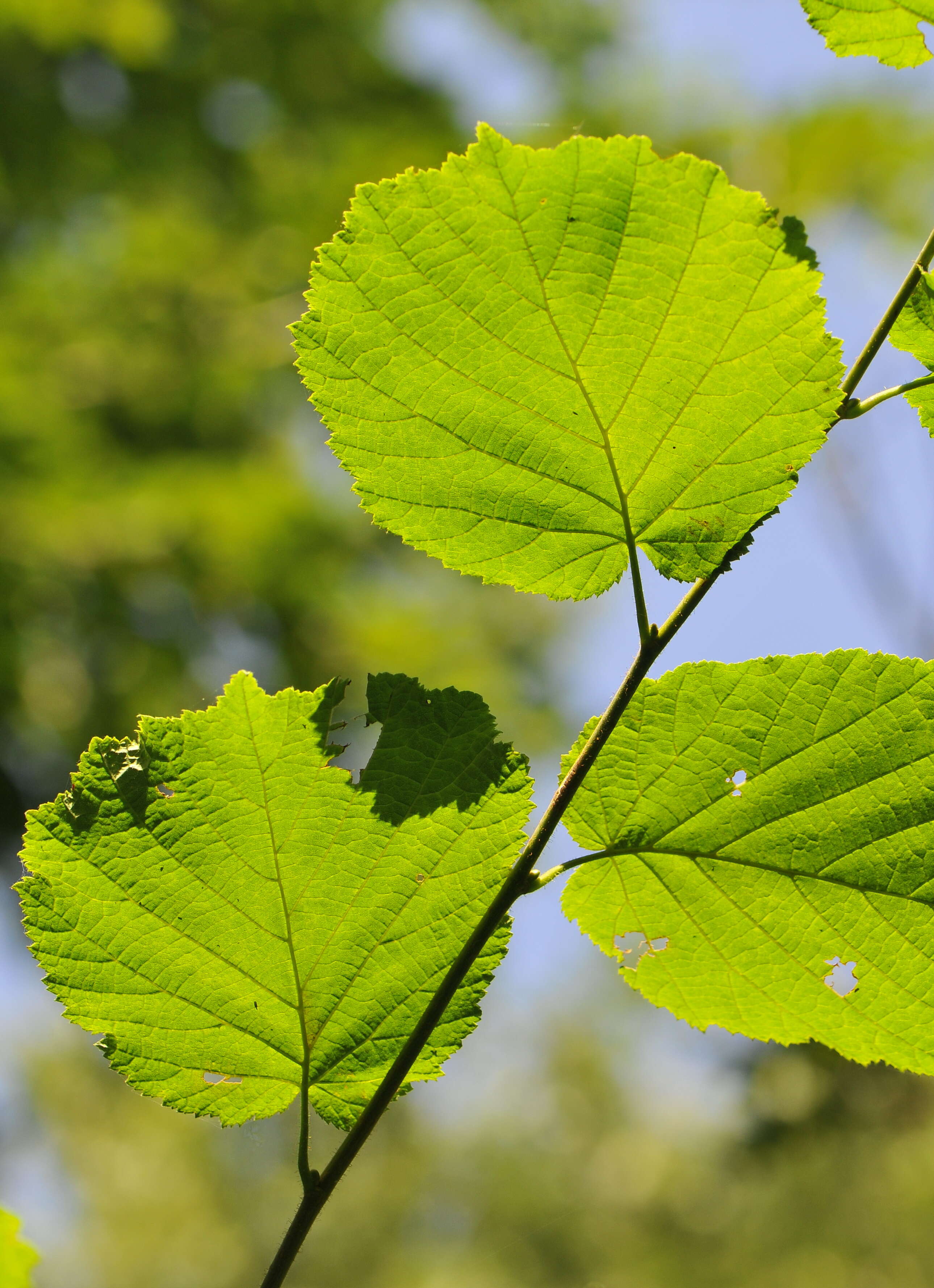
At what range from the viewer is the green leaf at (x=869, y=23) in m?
0.49

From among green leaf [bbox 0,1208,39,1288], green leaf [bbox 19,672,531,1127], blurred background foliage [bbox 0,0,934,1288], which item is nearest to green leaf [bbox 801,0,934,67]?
green leaf [bbox 19,672,531,1127]

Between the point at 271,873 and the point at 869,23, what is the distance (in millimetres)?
518

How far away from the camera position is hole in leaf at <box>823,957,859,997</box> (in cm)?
50

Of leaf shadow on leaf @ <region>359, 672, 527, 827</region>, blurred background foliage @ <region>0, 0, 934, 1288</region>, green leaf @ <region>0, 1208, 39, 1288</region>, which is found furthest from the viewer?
blurred background foliage @ <region>0, 0, 934, 1288</region>

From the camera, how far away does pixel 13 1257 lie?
386 millimetres

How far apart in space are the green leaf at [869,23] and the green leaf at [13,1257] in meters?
0.64

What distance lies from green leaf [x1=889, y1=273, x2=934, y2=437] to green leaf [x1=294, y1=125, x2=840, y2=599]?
76 mm

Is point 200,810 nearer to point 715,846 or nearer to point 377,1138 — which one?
point 715,846

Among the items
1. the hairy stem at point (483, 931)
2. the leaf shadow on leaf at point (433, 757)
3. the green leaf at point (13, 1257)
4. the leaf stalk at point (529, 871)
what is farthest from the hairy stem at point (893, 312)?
the green leaf at point (13, 1257)

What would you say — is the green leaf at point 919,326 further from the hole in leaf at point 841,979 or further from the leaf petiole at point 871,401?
→ the hole in leaf at point 841,979

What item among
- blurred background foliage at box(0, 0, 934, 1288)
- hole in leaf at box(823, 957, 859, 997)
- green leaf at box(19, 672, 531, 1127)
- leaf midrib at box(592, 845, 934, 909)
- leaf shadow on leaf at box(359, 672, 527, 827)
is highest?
blurred background foliage at box(0, 0, 934, 1288)

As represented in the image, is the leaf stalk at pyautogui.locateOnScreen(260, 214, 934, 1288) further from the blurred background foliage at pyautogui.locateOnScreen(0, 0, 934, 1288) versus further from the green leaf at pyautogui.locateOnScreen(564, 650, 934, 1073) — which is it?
the blurred background foliage at pyautogui.locateOnScreen(0, 0, 934, 1288)

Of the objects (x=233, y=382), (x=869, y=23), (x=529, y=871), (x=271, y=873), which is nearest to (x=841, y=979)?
(x=529, y=871)

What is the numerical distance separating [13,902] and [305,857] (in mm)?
6327
